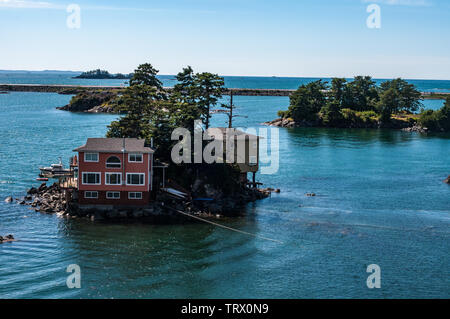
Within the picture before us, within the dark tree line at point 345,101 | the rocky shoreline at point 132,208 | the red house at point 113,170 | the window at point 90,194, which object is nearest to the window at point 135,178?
the red house at point 113,170

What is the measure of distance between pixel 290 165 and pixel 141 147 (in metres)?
36.3

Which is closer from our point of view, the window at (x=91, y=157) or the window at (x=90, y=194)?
the window at (x=91, y=157)

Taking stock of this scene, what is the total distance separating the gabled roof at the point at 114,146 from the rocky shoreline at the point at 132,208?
5.49 meters

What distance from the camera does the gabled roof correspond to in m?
51.6

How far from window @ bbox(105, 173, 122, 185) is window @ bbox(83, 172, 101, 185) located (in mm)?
809

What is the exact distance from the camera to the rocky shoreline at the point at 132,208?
52.1 meters

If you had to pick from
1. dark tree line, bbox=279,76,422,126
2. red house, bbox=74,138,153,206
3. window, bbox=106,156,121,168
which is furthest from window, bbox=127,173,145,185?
dark tree line, bbox=279,76,422,126

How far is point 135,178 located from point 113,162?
8.76ft

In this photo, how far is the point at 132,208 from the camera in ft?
172

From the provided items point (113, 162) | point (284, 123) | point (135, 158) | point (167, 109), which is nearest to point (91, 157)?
point (113, 162)

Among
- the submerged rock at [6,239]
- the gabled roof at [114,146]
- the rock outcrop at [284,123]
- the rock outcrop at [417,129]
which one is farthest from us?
the rock outcrop at [284,123]

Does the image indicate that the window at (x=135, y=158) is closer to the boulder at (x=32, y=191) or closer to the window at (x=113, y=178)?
the window at (x=113, y=178)

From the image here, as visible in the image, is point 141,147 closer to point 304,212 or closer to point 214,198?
point 214,198

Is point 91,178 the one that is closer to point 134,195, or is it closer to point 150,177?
point 134,195
